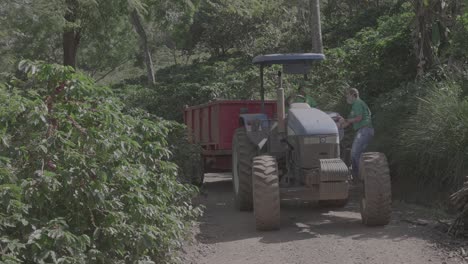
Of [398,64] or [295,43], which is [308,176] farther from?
[295,43]

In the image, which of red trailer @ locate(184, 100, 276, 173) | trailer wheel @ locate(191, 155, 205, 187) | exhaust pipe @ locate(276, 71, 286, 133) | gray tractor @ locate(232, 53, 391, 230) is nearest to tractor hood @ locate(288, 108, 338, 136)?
gray tractor @ locate(232, 53, 391, 230)

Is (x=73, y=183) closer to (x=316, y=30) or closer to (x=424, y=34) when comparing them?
(x=424, y=34)

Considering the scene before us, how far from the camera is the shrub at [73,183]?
4859mm

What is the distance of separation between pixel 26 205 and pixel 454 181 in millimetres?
6516

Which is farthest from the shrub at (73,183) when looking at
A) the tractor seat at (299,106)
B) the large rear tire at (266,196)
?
the tractor seat at (299,106)

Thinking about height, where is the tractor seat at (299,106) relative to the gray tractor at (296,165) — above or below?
above

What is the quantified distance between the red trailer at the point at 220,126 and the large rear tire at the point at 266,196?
11.1 ft

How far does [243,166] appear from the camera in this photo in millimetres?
9188

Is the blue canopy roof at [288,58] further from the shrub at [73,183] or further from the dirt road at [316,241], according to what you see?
the shrub at [73,183]

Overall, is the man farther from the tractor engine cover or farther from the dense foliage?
the tractor engine cover

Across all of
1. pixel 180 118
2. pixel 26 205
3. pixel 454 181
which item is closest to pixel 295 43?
pixel 180 118

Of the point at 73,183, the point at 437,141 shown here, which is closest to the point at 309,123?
the point at 437,141

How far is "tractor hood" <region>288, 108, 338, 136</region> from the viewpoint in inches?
331

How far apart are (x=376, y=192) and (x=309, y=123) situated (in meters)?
1.32
